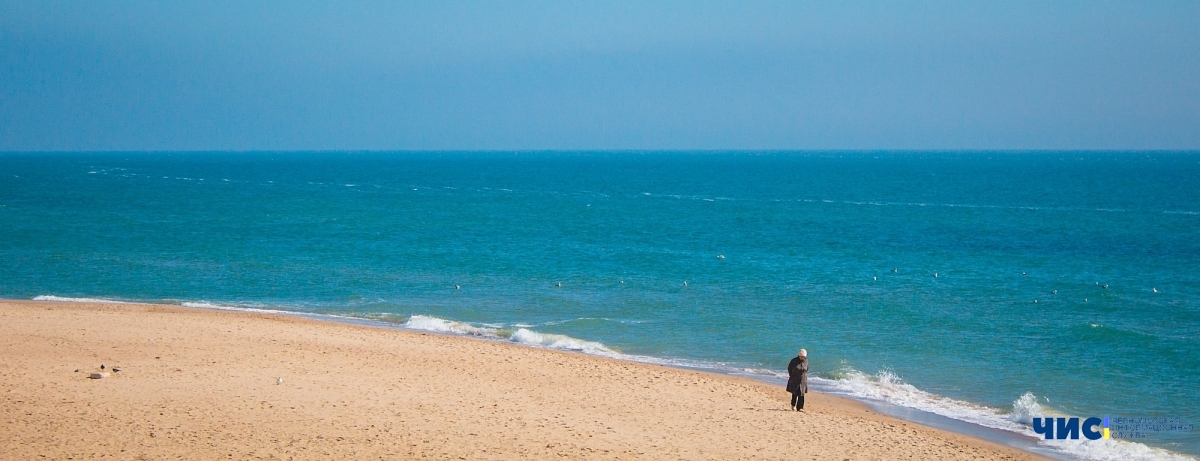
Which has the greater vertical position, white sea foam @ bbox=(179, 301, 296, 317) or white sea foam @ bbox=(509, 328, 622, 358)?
white sea foam @ bbox=(509, 328, 622, 358)

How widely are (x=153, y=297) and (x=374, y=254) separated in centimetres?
1224

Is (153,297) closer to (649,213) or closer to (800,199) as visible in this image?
(649,213)

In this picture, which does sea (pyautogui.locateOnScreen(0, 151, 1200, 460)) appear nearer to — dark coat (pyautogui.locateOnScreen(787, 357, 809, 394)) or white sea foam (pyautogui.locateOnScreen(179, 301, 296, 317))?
white sea foam (pyautogui.locateOnScreen(179, 301, 296, 317))

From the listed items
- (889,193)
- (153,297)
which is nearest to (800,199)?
(889,193)

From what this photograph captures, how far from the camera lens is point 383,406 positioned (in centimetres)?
1639

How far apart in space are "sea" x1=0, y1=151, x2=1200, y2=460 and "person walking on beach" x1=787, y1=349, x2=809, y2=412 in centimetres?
245

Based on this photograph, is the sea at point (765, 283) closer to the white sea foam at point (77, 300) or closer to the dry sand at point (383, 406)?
the white sea foam at point (77, 300)

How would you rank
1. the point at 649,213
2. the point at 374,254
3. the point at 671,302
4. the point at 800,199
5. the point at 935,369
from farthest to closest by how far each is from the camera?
the point at 800,199, the point at 649,213, the point at 374,254, the point at 671,302, the point at 935,369

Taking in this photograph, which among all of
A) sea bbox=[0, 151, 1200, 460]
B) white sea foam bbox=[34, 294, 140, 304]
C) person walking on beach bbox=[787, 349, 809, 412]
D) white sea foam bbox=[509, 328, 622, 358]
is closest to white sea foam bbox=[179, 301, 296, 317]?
sea bbox=[0, 151, 1200, 460]

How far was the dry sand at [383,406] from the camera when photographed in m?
14.1

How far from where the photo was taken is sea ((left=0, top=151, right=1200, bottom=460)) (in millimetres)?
21688

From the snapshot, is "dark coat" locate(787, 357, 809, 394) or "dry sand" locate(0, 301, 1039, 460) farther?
"dark coat" locate(787, 357, 809, 394)

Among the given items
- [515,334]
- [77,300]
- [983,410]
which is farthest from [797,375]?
[77,300]

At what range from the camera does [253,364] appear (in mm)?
19562
